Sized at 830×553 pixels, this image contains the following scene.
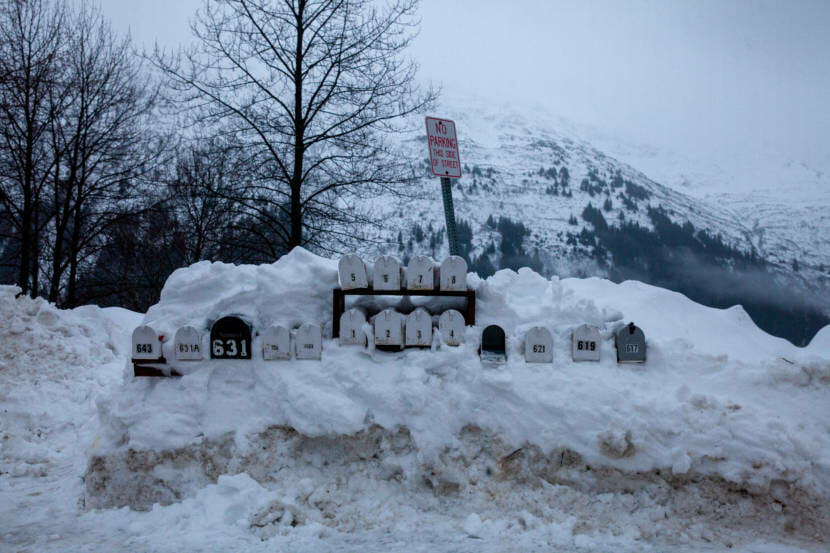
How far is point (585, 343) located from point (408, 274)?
5.31ft

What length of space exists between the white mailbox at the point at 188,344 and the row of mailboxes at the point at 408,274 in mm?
1295

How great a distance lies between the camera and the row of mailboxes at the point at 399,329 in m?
4.77

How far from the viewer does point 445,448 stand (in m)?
4.33

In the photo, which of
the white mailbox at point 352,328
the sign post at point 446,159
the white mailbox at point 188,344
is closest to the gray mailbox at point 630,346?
the sign post at point 446,159

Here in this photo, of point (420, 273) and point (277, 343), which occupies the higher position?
point (420, 273)

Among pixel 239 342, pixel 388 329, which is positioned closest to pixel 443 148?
pixel 388 329

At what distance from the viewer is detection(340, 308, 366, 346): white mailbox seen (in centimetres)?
477

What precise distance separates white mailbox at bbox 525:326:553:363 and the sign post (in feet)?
4.50

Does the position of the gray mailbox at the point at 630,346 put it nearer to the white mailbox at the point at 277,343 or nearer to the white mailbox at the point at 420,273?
the white mailbox at the point at 420,273

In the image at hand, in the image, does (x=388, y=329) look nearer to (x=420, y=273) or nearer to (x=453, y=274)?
(x=420, y=273)

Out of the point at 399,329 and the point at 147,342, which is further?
the point at 399,329

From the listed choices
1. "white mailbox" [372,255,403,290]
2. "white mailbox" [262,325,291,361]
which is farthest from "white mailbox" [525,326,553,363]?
"white mailbox" [262,325,291,361]

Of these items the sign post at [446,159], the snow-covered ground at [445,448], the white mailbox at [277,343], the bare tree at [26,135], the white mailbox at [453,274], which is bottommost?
the snow-covered ground at [445,448]

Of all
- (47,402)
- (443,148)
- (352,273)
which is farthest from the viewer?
(47,402)
